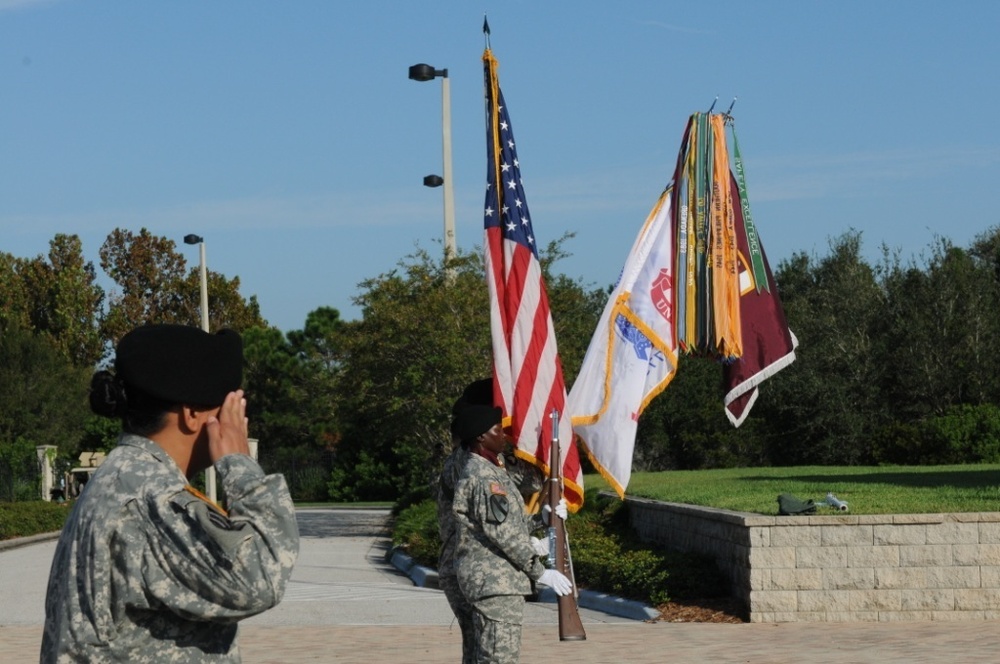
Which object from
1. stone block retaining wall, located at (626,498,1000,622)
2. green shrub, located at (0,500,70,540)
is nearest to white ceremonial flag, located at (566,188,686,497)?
stone block retaining wall, located at (626,498,1000,622)

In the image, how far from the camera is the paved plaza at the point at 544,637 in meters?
12.2

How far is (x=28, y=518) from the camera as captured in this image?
33.5m

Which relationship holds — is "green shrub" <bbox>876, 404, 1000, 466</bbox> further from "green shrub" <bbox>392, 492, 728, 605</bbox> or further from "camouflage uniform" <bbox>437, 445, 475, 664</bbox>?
"camouflage uniform" <bbox>437, 445, 475, 664</bbox>

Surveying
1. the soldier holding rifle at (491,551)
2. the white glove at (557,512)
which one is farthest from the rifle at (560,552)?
the soldier holding rifle at (491,551)

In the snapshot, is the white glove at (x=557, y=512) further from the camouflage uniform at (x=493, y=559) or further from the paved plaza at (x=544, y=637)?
the paved plaza at (x=544, y=637)

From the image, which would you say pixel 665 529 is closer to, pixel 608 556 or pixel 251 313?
pixel 608 556

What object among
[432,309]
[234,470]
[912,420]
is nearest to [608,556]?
[432,309]

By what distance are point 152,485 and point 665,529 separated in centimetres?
1529

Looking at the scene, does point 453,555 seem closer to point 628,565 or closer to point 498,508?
point 498,508

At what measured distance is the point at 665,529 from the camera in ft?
60.2

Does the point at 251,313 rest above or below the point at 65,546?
above

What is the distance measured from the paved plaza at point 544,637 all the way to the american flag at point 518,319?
265 centimetres

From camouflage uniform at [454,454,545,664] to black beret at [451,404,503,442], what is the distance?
174mm

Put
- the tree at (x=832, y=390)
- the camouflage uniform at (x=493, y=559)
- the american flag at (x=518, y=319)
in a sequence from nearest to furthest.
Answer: the camouflage uniform at (x=493, y=559) → the american flag at (x=518, y=319) → the tree at (x=832, y=390)
